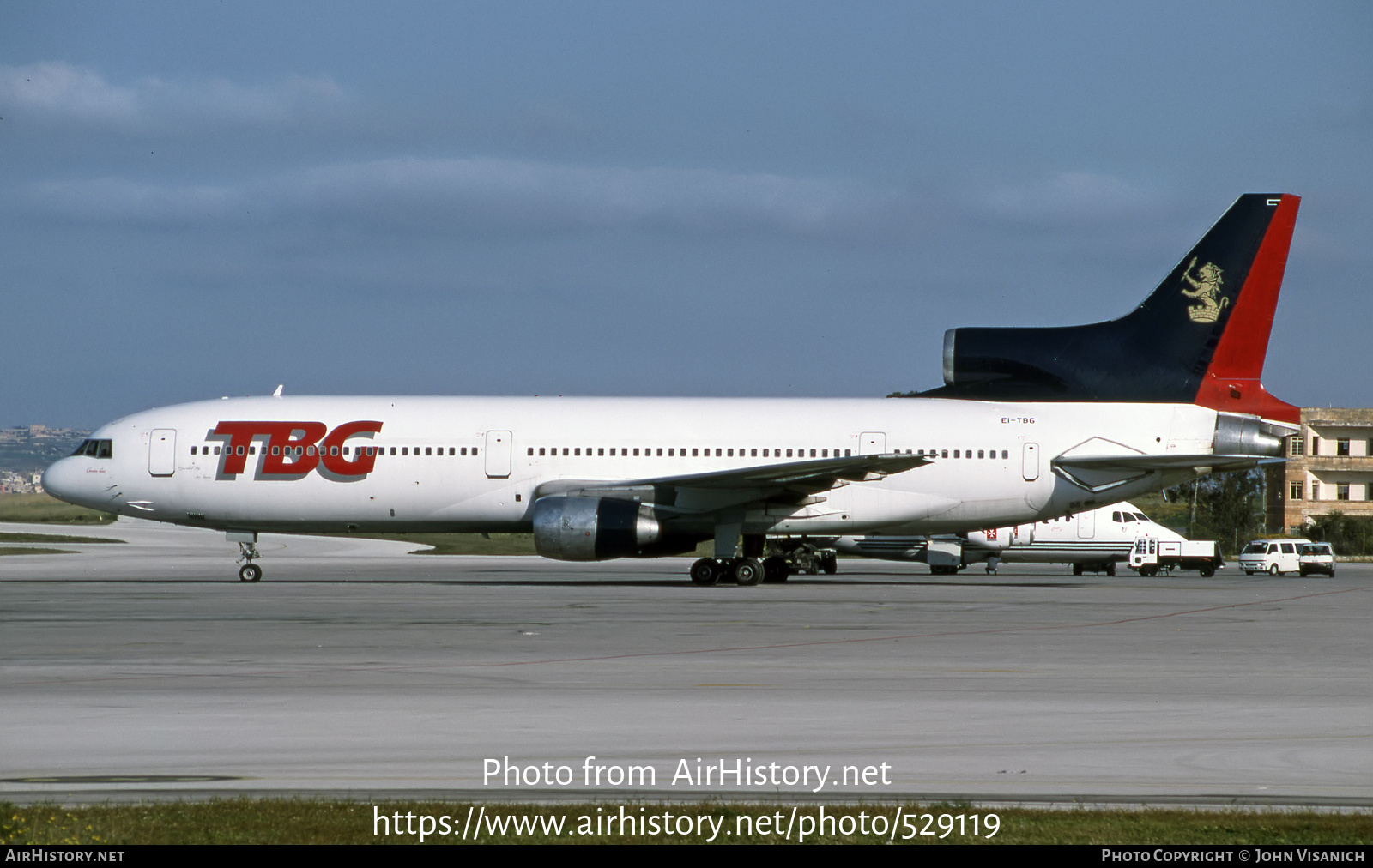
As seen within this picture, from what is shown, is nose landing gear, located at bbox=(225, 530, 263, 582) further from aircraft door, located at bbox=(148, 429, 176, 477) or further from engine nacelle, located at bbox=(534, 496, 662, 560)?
engine nacelle, located at bbox=(534, 496, 662, 560)

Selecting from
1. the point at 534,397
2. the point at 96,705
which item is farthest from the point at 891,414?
the point at 96,705

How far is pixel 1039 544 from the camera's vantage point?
151 feet

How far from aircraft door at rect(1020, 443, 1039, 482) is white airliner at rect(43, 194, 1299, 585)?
0.04 m

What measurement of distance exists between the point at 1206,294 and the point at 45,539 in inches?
1759

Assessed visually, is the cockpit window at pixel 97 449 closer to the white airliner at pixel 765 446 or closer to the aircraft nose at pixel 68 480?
the white airliner at pixel 765 446

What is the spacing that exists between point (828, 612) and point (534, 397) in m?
11.9

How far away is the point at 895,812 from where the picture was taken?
23.7ft

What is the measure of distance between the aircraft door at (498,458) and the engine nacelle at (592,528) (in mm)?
1908

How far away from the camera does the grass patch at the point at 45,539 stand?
179 feet

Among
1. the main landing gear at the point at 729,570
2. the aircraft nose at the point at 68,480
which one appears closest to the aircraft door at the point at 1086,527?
the main landing gear at the point at 729,570

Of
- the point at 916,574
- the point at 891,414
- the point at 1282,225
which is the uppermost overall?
the point at 1282,225

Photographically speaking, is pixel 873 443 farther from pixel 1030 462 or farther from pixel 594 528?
pixel 594 528

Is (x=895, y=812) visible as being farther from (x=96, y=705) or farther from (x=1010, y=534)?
(x=1010, y=534)

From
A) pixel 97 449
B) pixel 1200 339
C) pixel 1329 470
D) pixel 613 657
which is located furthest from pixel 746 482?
pixel 1329 470
